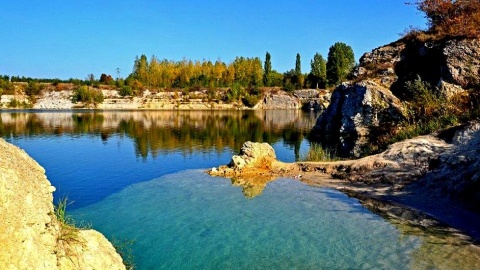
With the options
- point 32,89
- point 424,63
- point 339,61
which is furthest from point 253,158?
point 32,89

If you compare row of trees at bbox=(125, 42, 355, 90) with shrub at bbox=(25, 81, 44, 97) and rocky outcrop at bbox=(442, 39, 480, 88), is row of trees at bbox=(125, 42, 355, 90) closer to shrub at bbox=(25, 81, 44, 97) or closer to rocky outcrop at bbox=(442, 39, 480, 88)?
shrub at bbox=(25, 81, 44, 97)

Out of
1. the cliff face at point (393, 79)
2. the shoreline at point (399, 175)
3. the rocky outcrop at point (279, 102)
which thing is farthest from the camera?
the rocky outcrop at point (279, 102)

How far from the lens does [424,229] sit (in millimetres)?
11273

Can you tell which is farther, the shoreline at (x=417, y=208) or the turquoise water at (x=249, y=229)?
the shoreline at (x=417, y=208)

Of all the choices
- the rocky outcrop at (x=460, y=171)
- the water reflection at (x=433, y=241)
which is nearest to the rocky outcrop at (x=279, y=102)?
the rocky outcrop at (x=460, y=171)

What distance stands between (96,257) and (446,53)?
26492 mm

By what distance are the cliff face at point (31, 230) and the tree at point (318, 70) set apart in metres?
122

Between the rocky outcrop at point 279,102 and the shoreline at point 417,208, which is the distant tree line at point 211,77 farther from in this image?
the shoreline at point 417,208

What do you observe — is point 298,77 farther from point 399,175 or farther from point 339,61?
point 399,175

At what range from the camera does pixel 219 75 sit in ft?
477

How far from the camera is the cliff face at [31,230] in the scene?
189 inches

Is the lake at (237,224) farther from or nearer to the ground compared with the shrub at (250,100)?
nearer to the ground

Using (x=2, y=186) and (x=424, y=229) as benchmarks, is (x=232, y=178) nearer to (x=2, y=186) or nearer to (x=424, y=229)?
(x=424, y=229)

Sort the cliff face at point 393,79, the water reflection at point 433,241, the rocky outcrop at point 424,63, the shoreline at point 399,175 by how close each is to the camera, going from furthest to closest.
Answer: the cliff face at point 393,79 < the rocky outcrop at point 424,63 < the shoreline at point 399,175 < the water reflection at point 433,241
